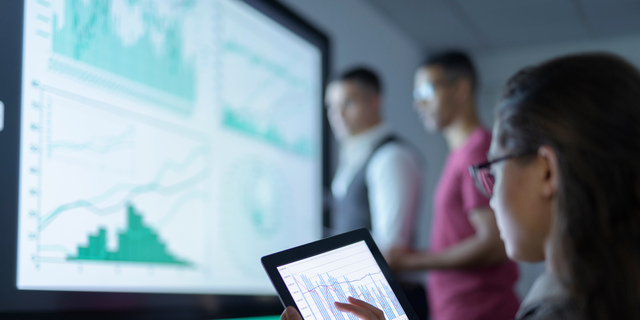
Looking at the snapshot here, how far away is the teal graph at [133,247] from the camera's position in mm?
1073

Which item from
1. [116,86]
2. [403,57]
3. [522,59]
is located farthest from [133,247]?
[522,59]

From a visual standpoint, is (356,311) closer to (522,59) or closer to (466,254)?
(466,254)

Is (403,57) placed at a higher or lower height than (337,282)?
higher

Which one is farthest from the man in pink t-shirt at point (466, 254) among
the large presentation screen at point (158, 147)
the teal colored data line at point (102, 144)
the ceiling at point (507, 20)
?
the ceiling at point (507, 20)

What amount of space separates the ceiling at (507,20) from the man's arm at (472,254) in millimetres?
2072

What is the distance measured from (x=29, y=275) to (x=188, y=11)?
677 mm

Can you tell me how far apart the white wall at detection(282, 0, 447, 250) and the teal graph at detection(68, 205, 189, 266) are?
1670 mm

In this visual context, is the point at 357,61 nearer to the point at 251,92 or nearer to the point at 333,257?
the point at 251,92

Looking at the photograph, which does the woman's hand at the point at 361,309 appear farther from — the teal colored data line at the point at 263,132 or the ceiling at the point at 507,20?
the ceiling at the point at 507,20

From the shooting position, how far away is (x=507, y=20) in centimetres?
384

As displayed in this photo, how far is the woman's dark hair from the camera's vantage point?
0.63 m

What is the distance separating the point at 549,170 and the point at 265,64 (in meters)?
1.06

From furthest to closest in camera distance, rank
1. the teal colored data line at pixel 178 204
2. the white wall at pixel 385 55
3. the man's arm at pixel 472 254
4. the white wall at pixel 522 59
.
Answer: the white wall at pixel 522 59 → the white wall at pixel 385 55 → the man's arm at pixel 472 254 → the teal colored data line at pixel 178 204

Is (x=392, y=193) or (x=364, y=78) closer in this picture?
(x=392, y=193)
